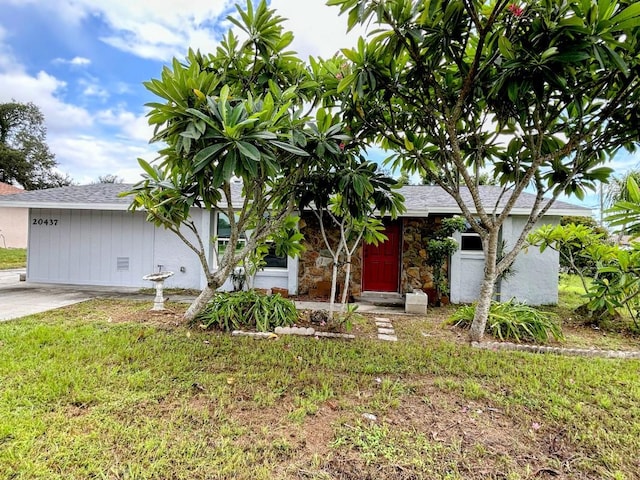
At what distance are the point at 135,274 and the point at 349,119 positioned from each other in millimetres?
7694

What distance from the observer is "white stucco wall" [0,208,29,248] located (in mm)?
19438

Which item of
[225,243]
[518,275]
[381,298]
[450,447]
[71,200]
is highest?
[71,200]

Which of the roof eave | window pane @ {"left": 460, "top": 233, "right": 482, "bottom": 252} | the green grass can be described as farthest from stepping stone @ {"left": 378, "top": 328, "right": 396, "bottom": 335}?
the green grass

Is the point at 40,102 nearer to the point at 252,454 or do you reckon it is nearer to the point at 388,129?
the point at 388,129

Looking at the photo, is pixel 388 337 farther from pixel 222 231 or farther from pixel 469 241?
pixel 222 231

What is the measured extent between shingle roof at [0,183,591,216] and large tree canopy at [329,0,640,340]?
94.2 inches

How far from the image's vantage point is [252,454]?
2.32 m

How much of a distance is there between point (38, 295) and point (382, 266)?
8510 mm

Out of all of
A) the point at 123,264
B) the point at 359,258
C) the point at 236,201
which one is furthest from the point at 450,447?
the point at 123,264

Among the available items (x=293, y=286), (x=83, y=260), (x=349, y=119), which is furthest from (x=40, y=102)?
(x=349, y=119)

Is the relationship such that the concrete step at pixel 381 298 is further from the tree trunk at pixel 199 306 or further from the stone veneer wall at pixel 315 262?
the tree trunk at pixel 199 306

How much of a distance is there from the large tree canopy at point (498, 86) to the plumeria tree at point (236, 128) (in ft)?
2.60

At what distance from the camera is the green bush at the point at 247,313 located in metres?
5.39

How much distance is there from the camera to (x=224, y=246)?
29.9ft
